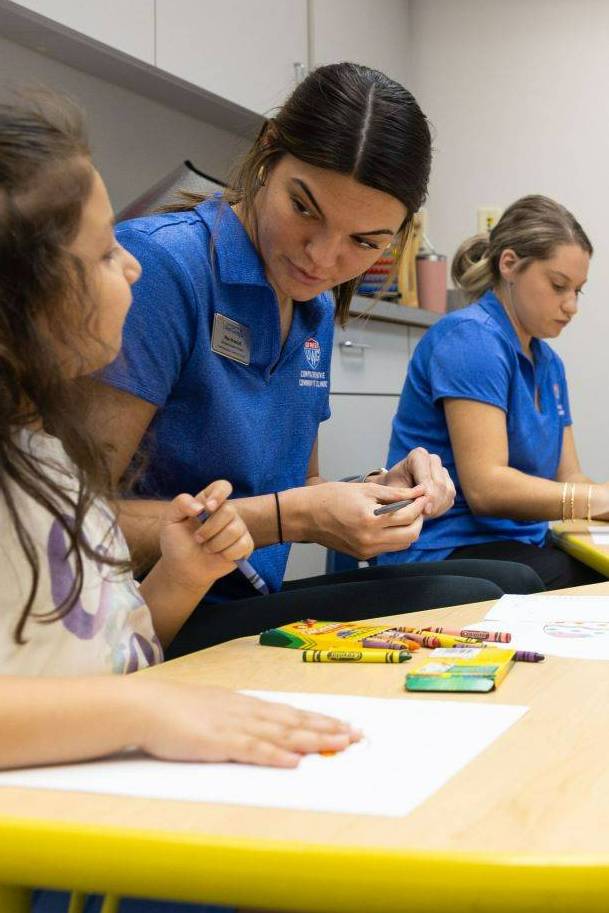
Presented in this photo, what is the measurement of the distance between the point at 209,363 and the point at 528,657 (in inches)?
24.0

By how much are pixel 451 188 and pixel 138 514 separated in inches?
126

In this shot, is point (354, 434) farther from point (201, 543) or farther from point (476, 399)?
point (201, 543)

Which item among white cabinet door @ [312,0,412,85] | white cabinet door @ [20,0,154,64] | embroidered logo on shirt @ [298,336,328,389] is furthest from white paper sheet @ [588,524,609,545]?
white cabinet door @ [312,0,412,85]

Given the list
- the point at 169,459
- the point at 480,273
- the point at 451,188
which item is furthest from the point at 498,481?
the point at 451,188

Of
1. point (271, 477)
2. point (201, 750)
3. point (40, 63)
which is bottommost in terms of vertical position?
point (271, 477)

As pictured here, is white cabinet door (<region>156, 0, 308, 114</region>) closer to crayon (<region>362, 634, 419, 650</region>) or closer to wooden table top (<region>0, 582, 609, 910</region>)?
crayon (<region>362, 634, 419, 650</region>)

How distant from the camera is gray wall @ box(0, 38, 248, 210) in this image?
2615mm

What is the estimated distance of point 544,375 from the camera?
7.60 ft

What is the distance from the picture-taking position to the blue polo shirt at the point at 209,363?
1288 mm

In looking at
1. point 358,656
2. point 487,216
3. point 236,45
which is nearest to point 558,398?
point 236,45

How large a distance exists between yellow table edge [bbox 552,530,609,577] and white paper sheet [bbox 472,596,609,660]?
0.43m

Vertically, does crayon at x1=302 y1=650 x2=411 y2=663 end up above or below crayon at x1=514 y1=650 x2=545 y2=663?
below

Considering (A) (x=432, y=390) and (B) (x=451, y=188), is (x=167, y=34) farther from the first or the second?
(B) (x=451, y=188)

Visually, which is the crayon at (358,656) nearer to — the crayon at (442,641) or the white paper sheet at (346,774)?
the crayon at (442,641)
